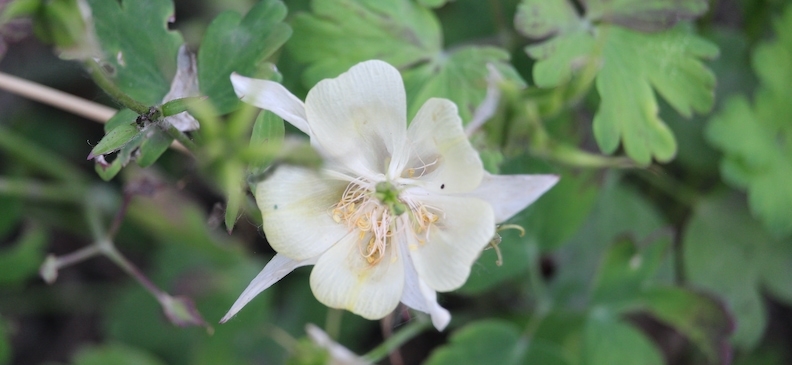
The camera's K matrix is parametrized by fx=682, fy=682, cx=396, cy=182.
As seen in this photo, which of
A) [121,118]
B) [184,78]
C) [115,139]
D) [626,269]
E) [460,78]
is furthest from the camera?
[626,269]

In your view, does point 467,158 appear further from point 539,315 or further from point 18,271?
point 18,271

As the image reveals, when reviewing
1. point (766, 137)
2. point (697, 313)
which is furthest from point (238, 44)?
point (766, 137)

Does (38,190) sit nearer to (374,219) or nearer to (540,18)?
(374,219)

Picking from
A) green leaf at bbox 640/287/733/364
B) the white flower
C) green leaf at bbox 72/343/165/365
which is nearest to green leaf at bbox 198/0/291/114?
the white flower

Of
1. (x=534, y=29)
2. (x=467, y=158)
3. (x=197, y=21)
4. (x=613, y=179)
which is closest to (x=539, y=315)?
(x=613, y=179)

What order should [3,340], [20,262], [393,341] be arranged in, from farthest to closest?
[20,262] < [3,340] < [393,341]

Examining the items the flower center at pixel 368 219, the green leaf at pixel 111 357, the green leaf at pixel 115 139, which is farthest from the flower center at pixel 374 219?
the green leaf at pixel 111 357
